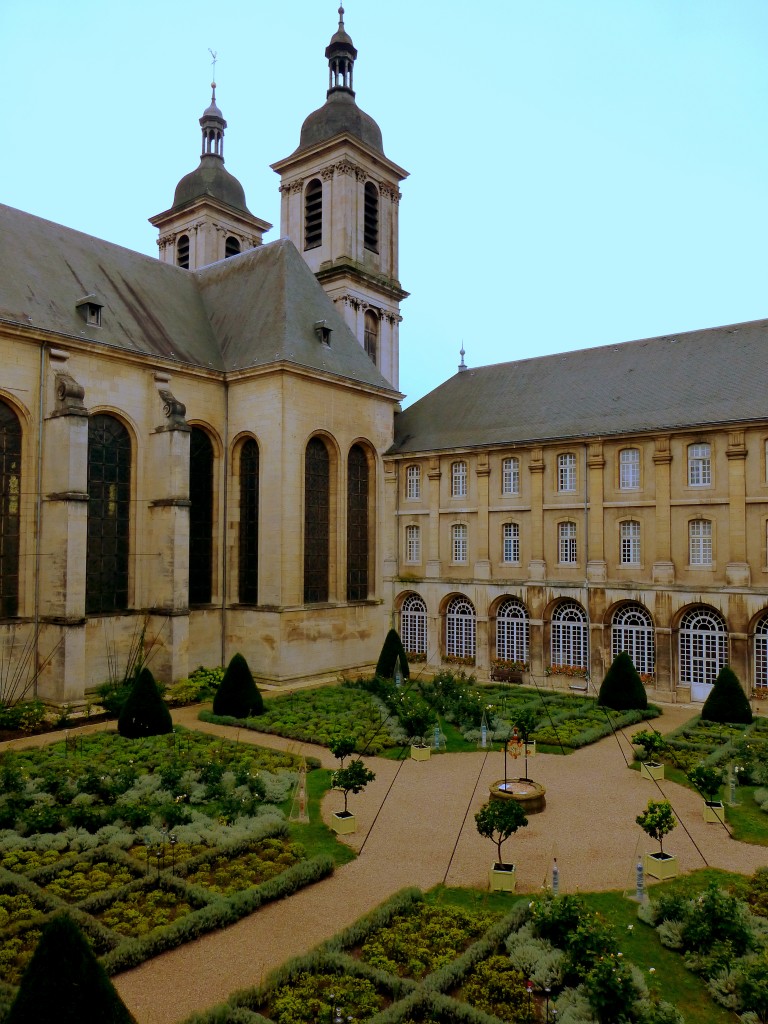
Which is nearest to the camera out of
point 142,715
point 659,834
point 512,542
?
point 659,834

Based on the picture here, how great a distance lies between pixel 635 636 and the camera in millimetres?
25219

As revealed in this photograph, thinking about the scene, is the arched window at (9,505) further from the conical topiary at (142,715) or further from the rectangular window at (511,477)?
the rectangular window at (511,477)

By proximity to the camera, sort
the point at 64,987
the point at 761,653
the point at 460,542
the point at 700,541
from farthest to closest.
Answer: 1. the point at 460,542
2. the point at 700,541
3. the point at 761,653
4. the point at 64,987

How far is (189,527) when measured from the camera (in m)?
26.3

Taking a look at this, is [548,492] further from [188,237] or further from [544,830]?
[188,237]

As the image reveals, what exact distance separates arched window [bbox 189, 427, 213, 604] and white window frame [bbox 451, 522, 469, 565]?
944 cm

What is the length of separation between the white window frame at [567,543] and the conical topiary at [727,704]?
7111 millimetres

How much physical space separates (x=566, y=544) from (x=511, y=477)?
3.36 metres

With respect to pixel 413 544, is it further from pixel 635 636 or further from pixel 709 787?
pixel 709 787

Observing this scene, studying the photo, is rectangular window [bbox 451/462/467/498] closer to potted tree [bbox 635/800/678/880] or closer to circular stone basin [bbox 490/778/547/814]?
circular stone basin [bbox 490/778/547/814]

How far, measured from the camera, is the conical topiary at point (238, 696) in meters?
20.9

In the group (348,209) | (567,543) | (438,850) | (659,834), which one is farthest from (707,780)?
(348,209)

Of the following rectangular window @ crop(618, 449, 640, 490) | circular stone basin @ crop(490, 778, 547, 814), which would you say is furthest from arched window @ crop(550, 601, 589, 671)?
circular stone basin @ crop(490, 778, 547, 814)

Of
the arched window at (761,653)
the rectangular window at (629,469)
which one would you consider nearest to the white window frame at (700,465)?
the rectangular window at (629,469)
